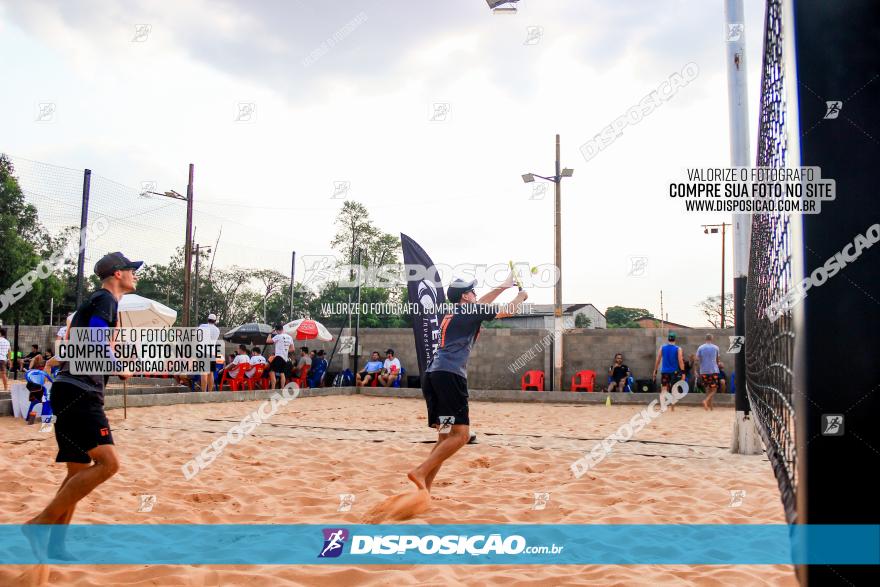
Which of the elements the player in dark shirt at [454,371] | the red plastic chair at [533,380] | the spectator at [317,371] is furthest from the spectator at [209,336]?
the player in dark shirt at [454,371]

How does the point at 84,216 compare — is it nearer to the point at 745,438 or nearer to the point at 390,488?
the point at 390,488

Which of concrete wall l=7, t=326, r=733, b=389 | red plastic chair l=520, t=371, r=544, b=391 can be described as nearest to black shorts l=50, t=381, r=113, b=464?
concrete wall l=7, t=326, r=733, b=389

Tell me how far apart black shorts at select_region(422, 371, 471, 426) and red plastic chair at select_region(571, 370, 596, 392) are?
46.7ft

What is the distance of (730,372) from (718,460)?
1181 centimetres

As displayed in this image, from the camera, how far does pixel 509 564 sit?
336 cm

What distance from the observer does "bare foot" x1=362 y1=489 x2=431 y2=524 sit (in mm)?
4148

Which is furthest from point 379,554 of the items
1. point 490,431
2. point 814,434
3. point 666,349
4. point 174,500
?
point 666,349

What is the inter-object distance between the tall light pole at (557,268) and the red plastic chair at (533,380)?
39cm

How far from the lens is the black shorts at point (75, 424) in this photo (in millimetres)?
3246

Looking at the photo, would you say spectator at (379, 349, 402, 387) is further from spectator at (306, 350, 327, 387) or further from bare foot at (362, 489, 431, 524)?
bare foot at (362, 489, 431, 524)

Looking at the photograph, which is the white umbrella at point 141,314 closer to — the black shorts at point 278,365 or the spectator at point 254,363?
the spectator at point 254,363

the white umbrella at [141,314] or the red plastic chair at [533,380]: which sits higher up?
the white umbrella at [141,314]

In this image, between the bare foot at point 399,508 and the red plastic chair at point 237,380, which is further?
the red plastic chair at point 237,380

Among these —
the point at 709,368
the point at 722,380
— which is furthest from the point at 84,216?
the point at 722,380
